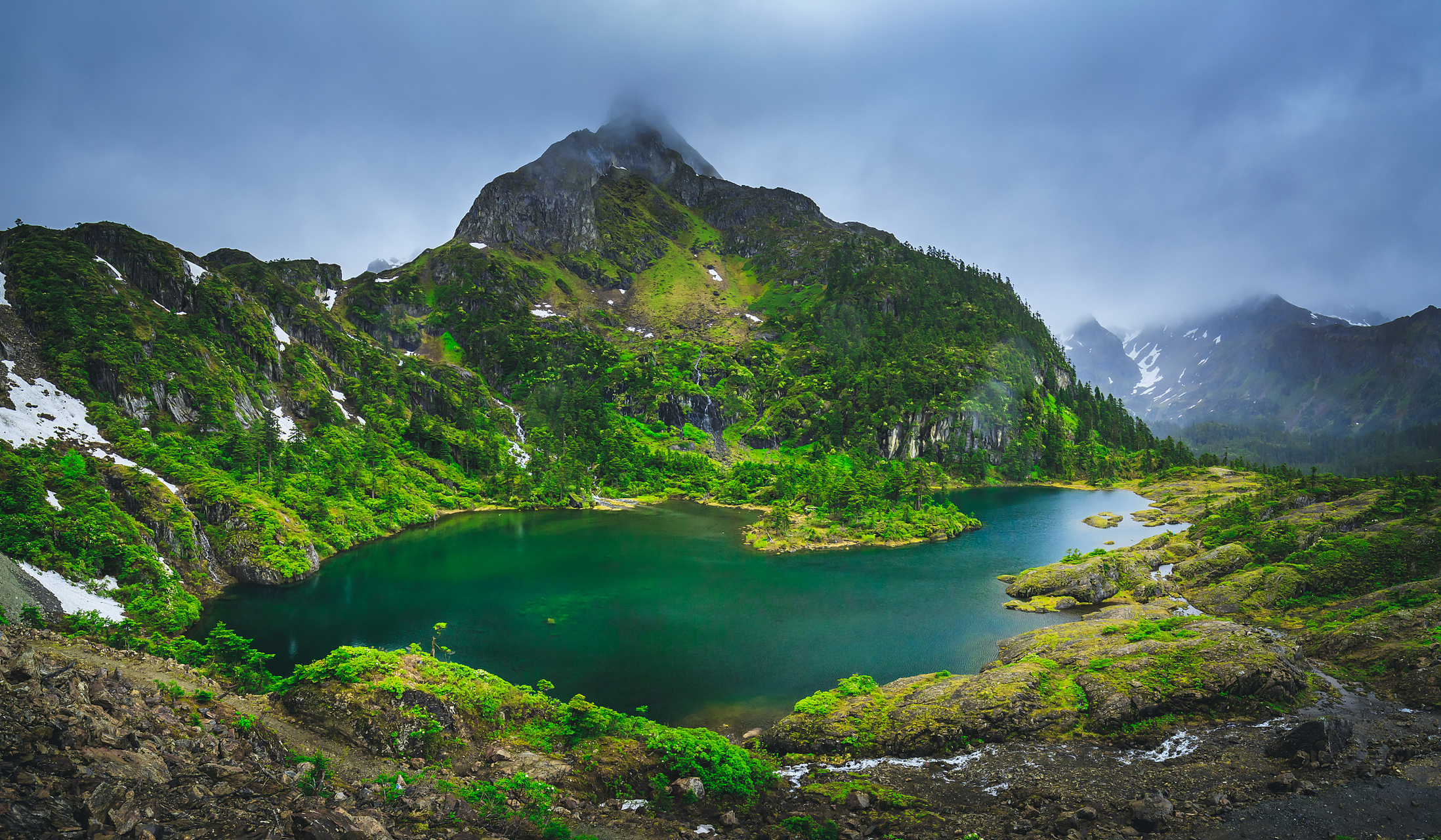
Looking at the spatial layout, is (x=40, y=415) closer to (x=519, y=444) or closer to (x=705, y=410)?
(x=519, y=444)

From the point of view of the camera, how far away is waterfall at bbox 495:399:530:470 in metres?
119

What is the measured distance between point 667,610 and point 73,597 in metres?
35.1

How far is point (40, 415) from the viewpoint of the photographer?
5275cm

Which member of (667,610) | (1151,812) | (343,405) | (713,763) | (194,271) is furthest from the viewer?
(343,405)

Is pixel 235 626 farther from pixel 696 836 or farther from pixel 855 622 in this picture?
pixel 855 622

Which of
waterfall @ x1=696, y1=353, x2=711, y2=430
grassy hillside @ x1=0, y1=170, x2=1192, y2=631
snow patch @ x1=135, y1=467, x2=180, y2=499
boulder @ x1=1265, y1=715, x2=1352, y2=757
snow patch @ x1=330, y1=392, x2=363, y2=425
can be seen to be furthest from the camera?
waterfall @ x1=696, y1=353, x2=711, y2=430

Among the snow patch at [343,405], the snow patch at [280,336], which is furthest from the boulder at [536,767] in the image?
the snow patch at [280,336]

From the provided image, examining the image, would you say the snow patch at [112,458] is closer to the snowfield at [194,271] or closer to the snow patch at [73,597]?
the snow patch at [73,597]

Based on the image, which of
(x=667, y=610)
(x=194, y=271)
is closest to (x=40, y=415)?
(x=667, y=610)

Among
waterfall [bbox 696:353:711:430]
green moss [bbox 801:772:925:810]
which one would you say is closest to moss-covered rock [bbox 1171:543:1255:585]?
green moss [bbox 801:772:925:810]

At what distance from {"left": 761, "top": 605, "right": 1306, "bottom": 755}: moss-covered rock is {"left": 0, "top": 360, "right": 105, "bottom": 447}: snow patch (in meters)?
65.5

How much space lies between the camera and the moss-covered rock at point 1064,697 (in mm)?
22969

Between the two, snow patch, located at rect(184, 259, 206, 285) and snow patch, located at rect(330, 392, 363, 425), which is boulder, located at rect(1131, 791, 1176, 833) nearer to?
snow patch, located at rect(330, 392, 363, 425)

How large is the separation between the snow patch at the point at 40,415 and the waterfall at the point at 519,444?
58591 mm
